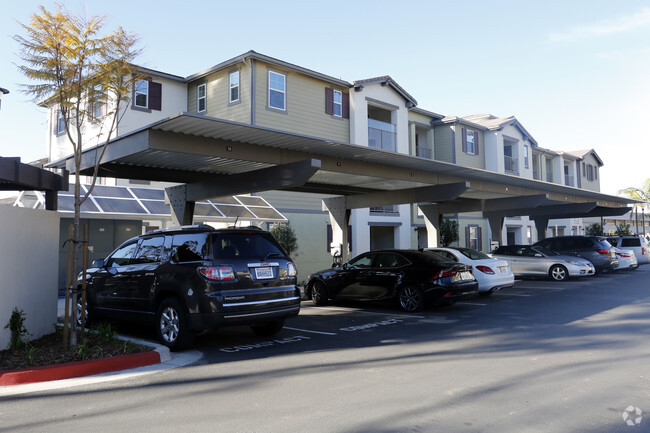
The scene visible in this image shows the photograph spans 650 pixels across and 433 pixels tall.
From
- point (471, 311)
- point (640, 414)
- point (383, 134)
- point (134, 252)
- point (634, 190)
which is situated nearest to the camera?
point (640, 414)

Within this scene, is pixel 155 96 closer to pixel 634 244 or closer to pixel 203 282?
pixel 203 282

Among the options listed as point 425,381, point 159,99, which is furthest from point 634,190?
point 425,381

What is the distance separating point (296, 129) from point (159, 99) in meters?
6.02

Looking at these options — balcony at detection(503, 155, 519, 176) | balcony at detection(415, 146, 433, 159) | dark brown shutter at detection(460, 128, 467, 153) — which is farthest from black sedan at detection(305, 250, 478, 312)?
balcony at detection(503, 155, 519, 176)

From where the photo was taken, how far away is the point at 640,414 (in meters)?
4.71

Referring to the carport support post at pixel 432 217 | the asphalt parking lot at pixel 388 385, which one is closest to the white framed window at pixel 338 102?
the carport support post at pixel 432 217

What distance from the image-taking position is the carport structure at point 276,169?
10.5 meters

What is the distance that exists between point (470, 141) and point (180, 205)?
75.6 feet

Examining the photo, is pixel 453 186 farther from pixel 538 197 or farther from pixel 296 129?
pixel 296 129

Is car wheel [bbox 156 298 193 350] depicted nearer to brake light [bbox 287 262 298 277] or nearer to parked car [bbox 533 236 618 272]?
brake light [bbox 287 262 298 277]

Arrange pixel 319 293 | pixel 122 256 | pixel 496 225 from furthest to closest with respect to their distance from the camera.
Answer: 1. pixel 496 225
2. pixel 319 293
3. pixel 122 256

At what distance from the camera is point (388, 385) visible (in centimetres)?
584

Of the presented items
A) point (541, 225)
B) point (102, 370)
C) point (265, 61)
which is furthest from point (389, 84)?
point (102, 370)

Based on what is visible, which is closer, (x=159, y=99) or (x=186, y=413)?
(x=186, y=413)
